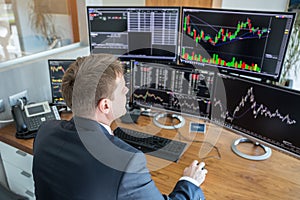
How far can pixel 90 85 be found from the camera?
865 millimetres

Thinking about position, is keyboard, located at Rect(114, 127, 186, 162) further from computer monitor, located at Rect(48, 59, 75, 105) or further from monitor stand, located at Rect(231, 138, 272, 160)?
computer monitor, located at Rect(48, 59, 75, 105)

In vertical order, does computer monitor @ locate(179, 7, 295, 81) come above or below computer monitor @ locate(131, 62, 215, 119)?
above

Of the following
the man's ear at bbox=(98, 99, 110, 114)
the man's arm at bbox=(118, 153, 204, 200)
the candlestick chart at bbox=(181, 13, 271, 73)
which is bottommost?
the man's arm at bbox=(118, 153, 204, 200)

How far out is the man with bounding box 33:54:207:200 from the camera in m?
0.77

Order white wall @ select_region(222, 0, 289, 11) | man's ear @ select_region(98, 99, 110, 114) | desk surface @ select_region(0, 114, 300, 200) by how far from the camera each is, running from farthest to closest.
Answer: white wall @ select_region(222, 0, 289, 11)
desk surface @ select_region(0, 114, 300, 200)
man's ear @ select_region(98, 99, 110, 114)

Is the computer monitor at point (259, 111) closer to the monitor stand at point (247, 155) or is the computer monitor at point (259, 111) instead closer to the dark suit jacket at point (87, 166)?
the monitor stand at point (247, 155)

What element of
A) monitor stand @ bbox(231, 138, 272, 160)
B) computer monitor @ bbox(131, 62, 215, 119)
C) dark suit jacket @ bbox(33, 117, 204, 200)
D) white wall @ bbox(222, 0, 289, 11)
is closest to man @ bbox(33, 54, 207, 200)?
dark suit jacket @ bbox(33, 117, 204, 200)

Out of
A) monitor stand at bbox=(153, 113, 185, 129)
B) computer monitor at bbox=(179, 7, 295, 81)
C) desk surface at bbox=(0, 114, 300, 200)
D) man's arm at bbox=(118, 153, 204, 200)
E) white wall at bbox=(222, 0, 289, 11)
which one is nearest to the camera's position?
man's arm at bbox=(118, 153, 204, 200)

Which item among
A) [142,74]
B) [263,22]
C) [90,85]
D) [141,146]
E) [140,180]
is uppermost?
[263,22]

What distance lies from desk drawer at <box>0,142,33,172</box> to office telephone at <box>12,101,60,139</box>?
0.41 feet

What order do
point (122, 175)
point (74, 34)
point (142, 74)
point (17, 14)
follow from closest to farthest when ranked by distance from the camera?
point (122, 175) → point (142, 74) → point (74, 34) → point (17, 14)

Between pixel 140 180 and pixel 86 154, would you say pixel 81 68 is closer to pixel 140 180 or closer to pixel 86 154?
pixel 86 154

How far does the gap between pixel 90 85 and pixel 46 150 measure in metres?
0.27

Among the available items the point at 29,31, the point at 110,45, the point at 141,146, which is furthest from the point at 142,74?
the point at 29,31
